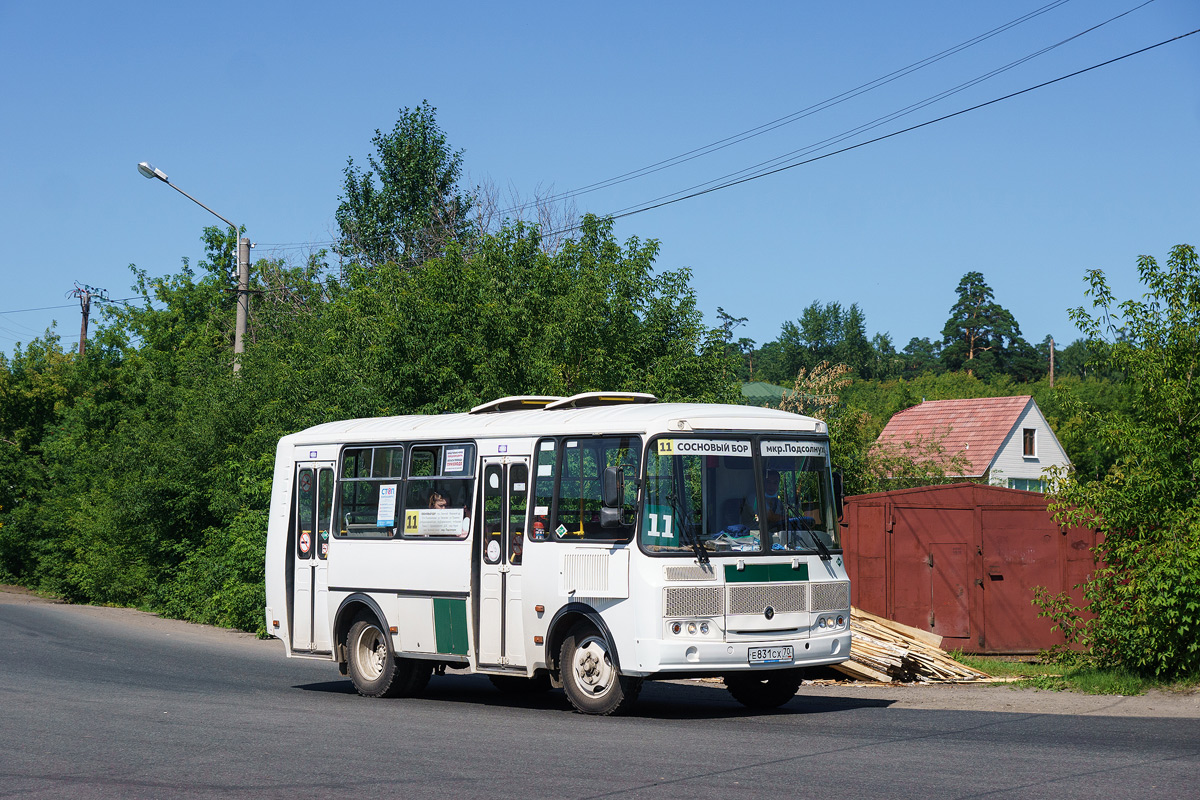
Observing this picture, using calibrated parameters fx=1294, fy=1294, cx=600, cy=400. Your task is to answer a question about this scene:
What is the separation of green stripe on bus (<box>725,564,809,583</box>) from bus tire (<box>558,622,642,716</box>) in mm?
1291

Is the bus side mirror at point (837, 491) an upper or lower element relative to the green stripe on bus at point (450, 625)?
upper

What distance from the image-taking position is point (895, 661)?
1578cm

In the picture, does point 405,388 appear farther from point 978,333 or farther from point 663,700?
point 978,333

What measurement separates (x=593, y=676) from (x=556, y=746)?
2.16 metres

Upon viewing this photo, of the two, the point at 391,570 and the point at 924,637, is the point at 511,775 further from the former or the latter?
the point at 924,637

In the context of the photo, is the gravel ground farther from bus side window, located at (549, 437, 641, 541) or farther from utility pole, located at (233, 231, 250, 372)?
utility pole, located at (233, 231, 250, 372)

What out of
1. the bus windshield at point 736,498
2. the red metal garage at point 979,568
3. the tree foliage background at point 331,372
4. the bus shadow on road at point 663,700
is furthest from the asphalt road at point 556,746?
the tree foliage background at point 331,372

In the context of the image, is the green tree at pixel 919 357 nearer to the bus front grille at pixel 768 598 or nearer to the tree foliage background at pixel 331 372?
the tree foliage background at pixel 331 372

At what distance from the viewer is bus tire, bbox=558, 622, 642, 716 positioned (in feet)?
38.8

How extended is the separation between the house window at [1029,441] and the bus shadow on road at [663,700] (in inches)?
1806

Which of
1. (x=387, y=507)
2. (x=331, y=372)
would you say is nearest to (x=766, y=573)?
(x=387, y=507)

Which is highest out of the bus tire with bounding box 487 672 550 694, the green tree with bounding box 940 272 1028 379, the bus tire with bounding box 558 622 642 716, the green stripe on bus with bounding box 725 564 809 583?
the green tree with bounding box 940 272 1028 379

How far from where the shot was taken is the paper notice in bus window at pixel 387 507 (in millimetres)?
14281

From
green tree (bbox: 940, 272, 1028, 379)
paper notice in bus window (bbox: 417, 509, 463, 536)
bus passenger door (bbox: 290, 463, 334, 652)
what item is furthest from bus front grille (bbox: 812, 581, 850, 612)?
green tree (bbox: 940, 272, 1028, 379)
